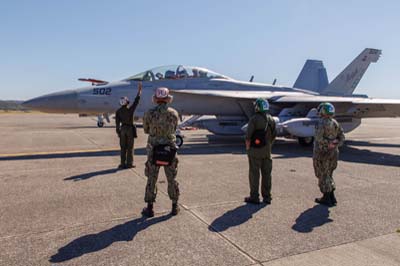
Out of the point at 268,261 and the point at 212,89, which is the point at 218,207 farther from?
the point at 212,89

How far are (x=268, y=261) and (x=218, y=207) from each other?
1.80 meters

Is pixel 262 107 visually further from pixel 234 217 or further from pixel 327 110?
pixel 234 217

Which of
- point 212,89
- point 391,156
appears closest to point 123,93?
point 212,89

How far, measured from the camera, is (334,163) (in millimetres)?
5273

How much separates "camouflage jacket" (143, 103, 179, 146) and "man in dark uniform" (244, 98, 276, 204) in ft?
4.46

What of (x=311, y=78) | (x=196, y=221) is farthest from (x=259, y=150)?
(x=311, y=78)

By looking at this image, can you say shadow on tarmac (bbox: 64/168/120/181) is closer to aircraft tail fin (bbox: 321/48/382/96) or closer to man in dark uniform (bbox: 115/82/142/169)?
man in dark uniform (bbox: 115/82/142/169)

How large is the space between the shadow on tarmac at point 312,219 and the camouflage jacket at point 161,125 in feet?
6.75

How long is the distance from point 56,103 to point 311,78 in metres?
16.6

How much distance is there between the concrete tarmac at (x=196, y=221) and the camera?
10.9 ft

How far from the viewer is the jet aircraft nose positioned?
10.8 metres

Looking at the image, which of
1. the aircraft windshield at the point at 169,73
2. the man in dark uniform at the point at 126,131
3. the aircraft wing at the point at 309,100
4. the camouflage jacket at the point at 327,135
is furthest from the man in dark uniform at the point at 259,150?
the aircraft windshield at the point at 169,73

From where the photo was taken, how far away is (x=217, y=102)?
13672 mm

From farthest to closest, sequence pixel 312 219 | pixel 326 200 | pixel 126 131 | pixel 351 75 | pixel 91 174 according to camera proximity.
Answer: pixel 351 75 → pixel 126 131 → pixel 91 174 → pixel 326 200 → pixel 312 219
